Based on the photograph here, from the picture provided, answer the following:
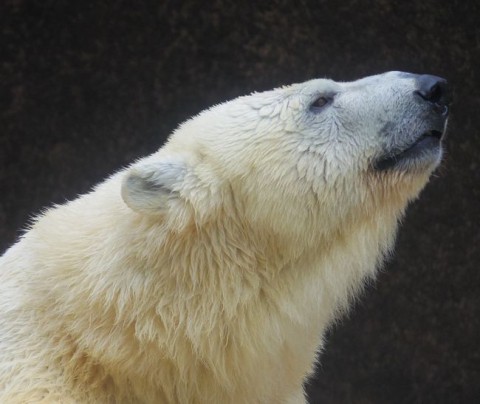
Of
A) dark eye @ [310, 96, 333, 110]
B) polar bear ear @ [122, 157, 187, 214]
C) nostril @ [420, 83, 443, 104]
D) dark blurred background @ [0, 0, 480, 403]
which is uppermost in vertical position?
polar bear ear @ [122, 157, 187, 214]

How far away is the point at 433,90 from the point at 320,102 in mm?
354

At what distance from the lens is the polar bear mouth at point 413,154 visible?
8.18 feet

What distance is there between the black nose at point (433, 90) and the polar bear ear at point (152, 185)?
30.6 inches

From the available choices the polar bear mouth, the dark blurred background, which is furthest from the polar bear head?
the dark blurred background

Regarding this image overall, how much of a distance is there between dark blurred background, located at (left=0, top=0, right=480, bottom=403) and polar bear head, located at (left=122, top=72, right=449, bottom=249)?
77.6 inches

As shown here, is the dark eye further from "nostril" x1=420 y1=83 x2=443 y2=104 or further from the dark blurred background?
the dark blurred background

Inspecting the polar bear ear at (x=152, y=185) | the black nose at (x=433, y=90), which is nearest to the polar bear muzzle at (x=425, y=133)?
the black nose at (x=433, y=90)

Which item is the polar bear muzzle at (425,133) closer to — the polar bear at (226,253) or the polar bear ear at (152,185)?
the polar bear at (226,253)

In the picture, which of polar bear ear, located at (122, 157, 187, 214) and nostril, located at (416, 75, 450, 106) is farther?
nostril, located at (416, 75, 450, 106)

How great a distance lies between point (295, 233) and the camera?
246cm

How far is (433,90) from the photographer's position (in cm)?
251

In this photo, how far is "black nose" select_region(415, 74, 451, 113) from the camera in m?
2.51

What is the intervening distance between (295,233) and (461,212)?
2.47m

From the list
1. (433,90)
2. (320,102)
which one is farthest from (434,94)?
(320,102)
